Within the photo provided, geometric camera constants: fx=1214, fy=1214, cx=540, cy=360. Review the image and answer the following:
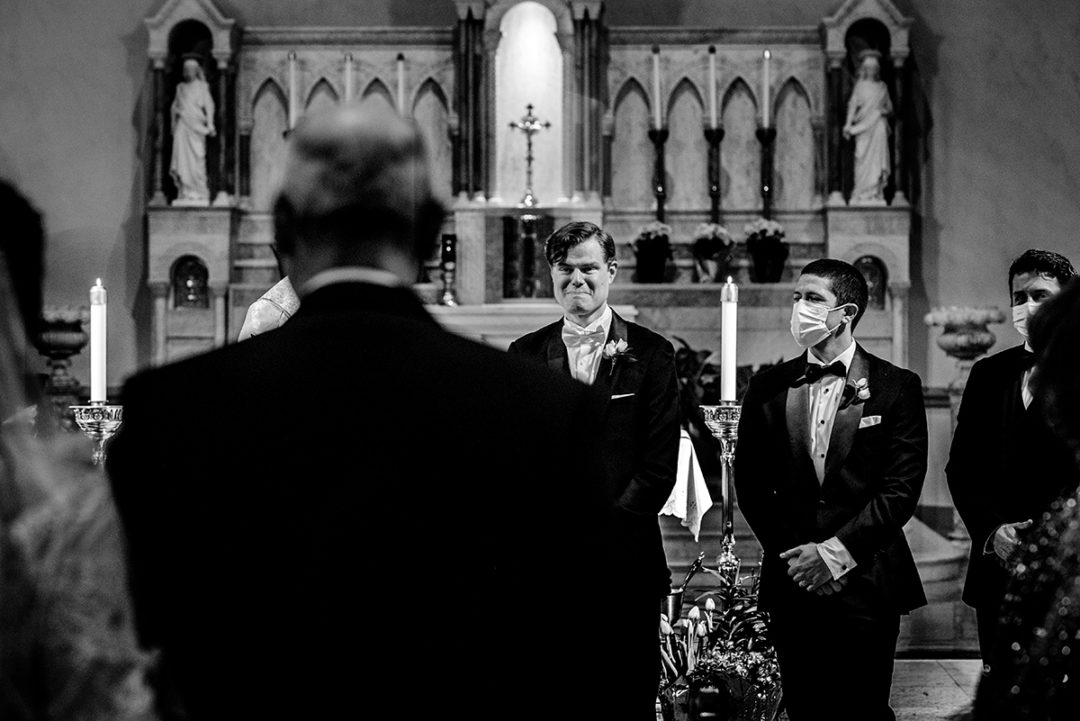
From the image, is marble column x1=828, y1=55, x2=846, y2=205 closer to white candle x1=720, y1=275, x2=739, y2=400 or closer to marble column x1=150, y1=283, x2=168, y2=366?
marble column x1=150, y1=283, x2=168, y2=366

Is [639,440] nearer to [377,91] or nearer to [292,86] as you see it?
[292,86]

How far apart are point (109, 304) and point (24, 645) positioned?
8049mm

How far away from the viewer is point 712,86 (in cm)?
820

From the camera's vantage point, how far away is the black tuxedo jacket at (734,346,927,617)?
319 centimetres

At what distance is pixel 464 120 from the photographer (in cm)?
835

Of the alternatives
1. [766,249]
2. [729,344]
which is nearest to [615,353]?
[729,344]

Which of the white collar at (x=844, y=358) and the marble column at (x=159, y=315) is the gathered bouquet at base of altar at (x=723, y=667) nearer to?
the white collar at (x=844, y=358)

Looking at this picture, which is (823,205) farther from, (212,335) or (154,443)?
(154,443)

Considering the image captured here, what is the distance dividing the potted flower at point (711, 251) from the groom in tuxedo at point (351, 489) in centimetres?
657

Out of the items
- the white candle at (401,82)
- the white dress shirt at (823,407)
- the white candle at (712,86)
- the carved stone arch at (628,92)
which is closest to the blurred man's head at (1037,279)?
the white dress shirt at (823,407)

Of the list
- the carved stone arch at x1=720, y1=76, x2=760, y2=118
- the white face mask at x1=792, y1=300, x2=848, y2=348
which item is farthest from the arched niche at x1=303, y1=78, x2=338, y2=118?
the white face mask at x1=792, y1=300, x2=848, y2=348

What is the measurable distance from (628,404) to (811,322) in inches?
23.4

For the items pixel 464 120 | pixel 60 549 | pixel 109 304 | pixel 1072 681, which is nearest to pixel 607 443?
pixel 1072 681

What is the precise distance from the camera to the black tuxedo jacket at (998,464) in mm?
3195
